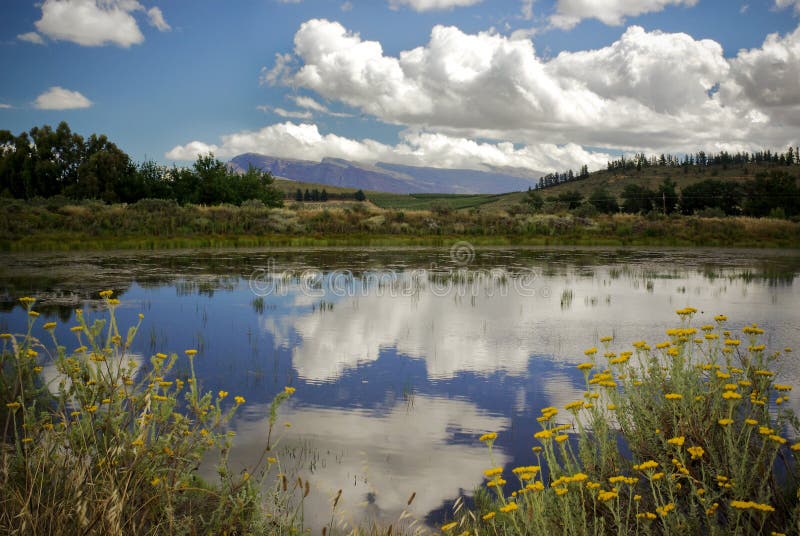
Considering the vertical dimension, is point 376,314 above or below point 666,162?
below

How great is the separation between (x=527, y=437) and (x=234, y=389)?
4.15 meters

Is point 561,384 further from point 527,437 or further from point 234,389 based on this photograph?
point 234,389

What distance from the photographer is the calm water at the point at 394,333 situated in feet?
21.5

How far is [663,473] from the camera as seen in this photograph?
4.73 m

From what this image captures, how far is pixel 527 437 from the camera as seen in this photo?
709 cm

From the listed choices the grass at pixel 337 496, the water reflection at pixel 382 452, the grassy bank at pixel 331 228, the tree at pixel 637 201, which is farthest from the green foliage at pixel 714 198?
the grass at pixel 337 496

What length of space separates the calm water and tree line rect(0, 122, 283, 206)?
42.7 metres

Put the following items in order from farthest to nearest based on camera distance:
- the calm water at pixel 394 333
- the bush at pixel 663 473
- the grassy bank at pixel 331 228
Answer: the grassy bank at pixel 331 228
the calm water at pixel 394 333
the bush at pixel 663 473

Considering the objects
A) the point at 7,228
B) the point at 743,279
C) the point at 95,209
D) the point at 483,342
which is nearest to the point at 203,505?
the point at 483,342

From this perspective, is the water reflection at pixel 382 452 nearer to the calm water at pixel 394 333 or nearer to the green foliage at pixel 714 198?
the calm water at pixel 394 333

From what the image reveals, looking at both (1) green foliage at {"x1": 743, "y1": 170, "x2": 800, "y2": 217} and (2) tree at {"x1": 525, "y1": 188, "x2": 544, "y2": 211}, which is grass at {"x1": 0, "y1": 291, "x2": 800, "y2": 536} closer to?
(2) tree at {"x1": 525, "y1": 188, "x2": 544, "y2": 211}

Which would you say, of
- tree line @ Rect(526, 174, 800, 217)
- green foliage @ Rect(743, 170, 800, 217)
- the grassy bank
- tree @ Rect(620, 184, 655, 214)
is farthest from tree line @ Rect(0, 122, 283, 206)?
green foliage @ Rect(743, 170, 800, 217)

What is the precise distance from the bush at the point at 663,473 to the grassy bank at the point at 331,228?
3501cm

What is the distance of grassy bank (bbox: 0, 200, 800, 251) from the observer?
126 feet
